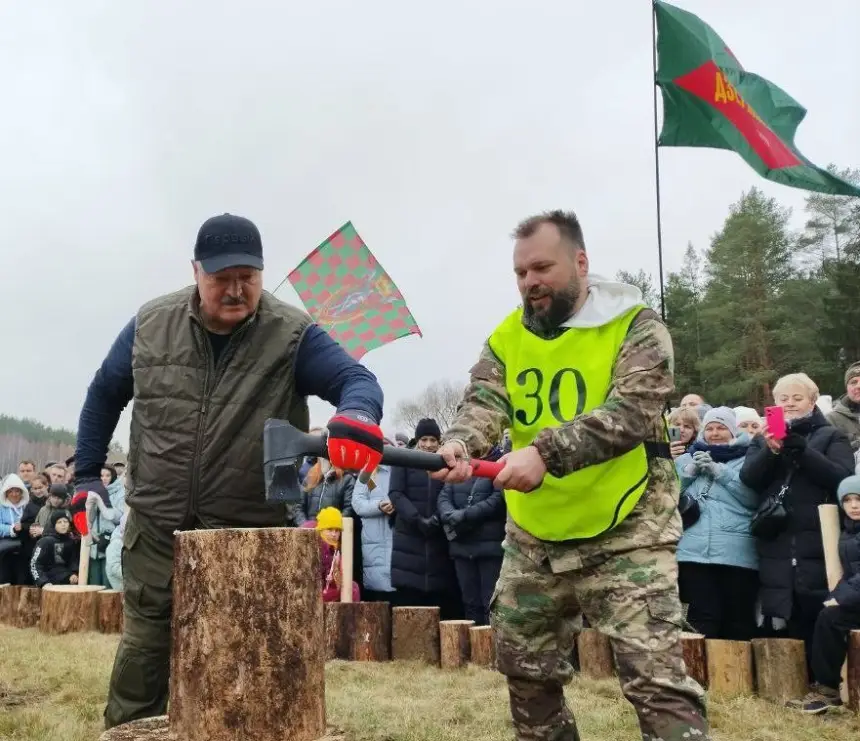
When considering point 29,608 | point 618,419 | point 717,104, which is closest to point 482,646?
point 618,419

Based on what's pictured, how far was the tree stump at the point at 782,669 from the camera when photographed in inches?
201

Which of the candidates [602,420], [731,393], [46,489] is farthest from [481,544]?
[731,393]

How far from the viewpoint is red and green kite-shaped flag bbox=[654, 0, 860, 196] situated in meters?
9.21

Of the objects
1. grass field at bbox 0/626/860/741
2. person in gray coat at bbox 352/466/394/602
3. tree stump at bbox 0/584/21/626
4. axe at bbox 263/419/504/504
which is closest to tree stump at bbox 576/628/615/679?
grass field at bbox 0/626/860/741

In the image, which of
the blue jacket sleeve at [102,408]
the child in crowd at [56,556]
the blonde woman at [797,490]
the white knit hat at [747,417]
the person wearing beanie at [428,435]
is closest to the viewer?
the blue jacket sleeve at [102,408]

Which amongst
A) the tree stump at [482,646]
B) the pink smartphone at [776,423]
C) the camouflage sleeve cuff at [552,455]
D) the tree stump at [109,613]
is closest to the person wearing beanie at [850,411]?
the pink smartphone at [776,423]

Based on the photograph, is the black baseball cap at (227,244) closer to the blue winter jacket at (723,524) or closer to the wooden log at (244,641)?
the wooden log at (244,641)

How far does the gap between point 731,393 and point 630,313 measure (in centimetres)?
2908

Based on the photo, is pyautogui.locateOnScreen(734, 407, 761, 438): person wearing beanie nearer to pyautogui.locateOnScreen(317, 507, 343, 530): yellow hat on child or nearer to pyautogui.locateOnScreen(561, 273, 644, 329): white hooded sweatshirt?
pyautogui.locateOnScreen(317, 507, 343, 530): yellow hat on child

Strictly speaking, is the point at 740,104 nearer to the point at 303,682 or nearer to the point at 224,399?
the point at 224,399

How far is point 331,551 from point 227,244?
5.41 meters

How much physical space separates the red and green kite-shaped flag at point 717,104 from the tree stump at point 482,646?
5422 millimetres

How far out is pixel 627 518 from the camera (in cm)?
288

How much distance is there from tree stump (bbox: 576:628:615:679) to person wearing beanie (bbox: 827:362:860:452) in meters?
2.18
